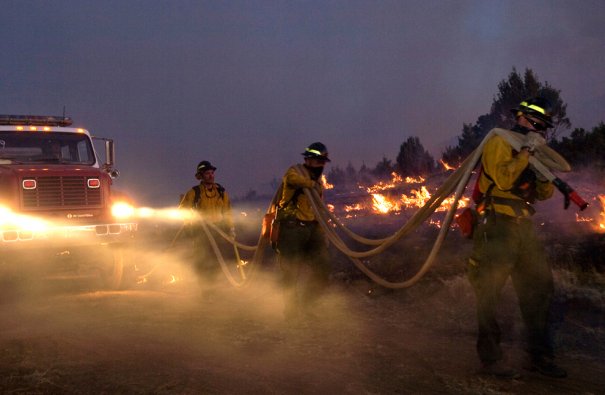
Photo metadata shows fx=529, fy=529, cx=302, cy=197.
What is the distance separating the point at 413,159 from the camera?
49.8 m

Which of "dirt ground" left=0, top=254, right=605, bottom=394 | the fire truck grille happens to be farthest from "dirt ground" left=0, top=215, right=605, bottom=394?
the fire truck grille

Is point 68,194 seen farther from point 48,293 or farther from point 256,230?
point 256,230

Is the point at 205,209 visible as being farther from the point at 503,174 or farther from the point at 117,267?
the point at 503,174

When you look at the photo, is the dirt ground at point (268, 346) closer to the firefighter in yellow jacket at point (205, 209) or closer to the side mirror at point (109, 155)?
the firefighter in yellow jacket at point (205, 209)

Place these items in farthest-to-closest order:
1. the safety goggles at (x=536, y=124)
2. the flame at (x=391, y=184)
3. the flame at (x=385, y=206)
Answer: the flame at (x=391, y=184) → the flame at (x=385, y=206) → the safety goggles at (x=536, y=124)

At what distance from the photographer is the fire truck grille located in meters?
8.26

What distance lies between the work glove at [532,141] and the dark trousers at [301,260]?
3.14 m

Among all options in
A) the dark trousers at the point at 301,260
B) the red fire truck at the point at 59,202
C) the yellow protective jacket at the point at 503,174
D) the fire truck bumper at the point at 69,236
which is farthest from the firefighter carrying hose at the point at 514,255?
the red fire truck at the point at 59,202

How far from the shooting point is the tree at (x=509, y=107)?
97.1ft

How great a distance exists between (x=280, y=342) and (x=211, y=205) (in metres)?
3.95

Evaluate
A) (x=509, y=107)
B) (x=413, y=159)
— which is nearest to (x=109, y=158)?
(x=509, y=107)

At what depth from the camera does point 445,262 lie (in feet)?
26.9

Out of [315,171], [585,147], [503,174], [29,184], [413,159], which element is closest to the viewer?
[503,174]

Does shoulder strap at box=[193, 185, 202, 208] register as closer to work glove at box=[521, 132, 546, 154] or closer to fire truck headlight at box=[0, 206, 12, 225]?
fire truck headlight at box=[0, 206, 12, 225]
